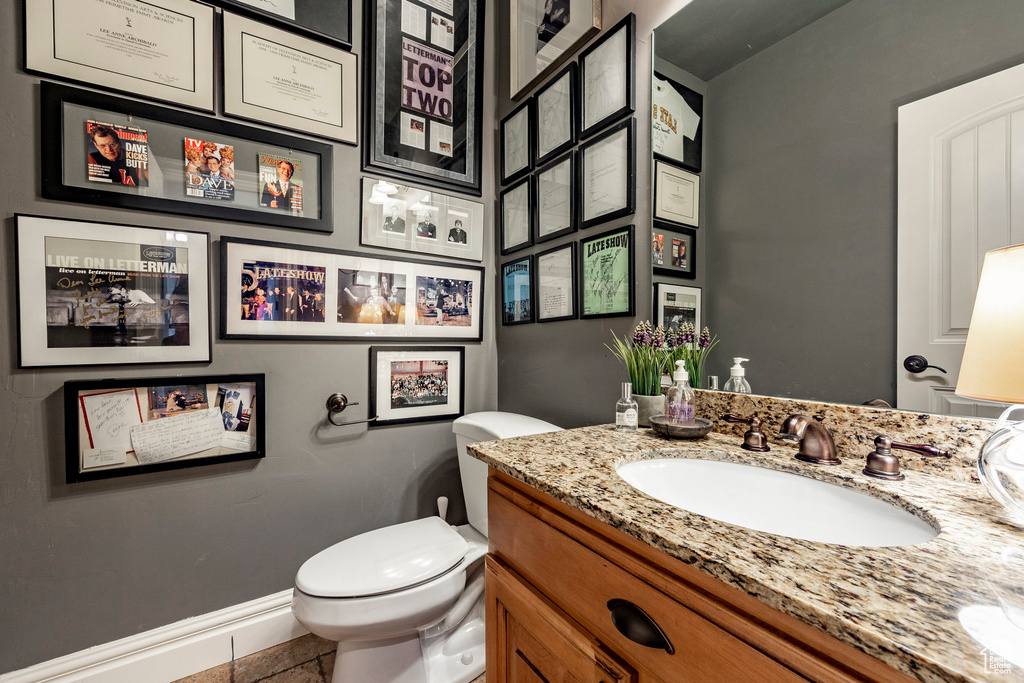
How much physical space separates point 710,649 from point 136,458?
163 cm

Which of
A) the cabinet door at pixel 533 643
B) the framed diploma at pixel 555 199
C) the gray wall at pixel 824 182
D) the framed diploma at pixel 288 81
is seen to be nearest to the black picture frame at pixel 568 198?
the framed diploma at pixel 555 199

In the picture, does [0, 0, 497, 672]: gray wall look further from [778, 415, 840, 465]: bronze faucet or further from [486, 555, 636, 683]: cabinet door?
[778, 415, 840, 465]: bronze faucet

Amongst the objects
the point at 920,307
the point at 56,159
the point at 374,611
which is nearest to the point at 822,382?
the point at 920,307

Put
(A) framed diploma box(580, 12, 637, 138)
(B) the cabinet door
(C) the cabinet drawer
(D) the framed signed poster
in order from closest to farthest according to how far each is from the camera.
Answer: (C) the cabinet drawer, (B) the cabinet door, (A) framed diploma box(580, 12, 637, 138), (D) the framed signed poster

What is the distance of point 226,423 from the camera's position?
53.7 inches

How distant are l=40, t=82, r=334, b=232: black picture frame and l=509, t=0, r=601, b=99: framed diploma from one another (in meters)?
0.87

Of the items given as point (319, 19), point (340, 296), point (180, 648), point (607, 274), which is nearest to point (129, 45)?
point (319, 19)

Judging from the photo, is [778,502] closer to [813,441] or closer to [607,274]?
[813,441]

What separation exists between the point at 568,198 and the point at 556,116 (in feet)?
1.11

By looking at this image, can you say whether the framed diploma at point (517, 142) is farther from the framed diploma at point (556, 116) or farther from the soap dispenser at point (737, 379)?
the soap dispenser at point (737, 379)

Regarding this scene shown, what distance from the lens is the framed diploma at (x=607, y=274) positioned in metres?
1.25

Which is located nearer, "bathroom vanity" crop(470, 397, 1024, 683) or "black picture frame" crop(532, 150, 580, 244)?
"bathroom vanity" crop(470, 397, 1024, 683)

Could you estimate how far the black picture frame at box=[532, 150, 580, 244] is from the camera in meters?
1.44

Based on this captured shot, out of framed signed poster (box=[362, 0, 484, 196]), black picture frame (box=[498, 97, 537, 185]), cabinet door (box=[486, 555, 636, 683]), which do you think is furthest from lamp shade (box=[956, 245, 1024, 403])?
framed signed poster (box=[362, 0, 484, 196])
